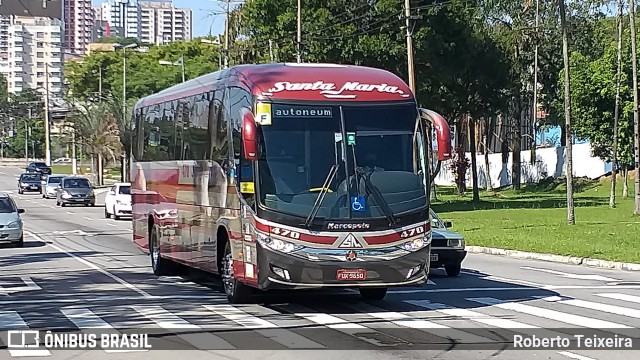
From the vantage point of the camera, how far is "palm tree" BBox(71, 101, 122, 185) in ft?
265

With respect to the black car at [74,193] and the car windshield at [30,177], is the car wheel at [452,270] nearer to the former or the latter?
the black car at [74,193]

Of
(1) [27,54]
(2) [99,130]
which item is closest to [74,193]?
(2) [99,130]

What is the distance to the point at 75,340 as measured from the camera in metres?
12.0

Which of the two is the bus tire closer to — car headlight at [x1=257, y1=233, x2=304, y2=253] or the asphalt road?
the asphalt road

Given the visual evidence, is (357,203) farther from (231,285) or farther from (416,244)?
(231,285)

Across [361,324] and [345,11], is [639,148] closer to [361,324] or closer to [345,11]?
[345,11]

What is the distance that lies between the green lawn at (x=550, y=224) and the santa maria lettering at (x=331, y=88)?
10824 millimetres

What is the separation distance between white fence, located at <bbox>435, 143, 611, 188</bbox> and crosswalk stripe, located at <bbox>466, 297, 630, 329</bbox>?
5259 centimetres

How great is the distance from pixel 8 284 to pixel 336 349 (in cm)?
950

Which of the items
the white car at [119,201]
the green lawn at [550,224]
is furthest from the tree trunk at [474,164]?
the white car at [119,201]

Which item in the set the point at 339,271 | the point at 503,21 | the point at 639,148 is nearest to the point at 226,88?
the point at 339,271

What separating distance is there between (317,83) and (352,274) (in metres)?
2.79

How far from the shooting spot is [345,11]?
151ft

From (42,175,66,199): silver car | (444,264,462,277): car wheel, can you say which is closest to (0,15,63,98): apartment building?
(42,175,66,199): silver car
